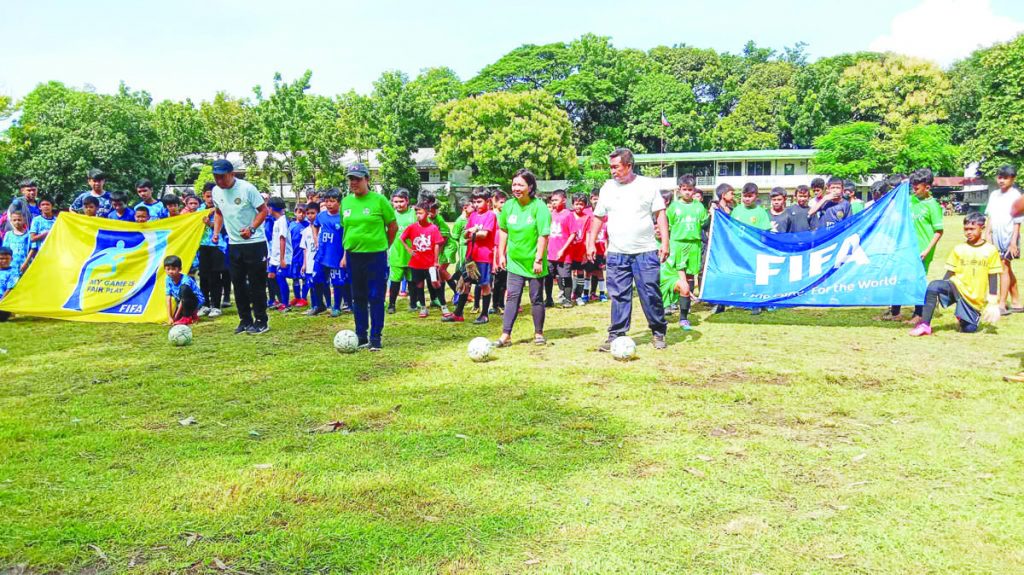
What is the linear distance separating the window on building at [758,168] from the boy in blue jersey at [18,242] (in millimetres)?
60087

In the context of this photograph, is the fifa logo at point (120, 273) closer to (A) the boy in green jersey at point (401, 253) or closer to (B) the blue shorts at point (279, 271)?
(B) the blue shorts at point (279, 271)

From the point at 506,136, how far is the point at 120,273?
42.7 metres

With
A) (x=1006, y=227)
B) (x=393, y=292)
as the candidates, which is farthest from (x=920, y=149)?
(x=393, y=292)

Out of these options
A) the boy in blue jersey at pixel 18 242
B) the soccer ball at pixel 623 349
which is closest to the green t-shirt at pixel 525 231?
the soccer ball at pixel 623 349

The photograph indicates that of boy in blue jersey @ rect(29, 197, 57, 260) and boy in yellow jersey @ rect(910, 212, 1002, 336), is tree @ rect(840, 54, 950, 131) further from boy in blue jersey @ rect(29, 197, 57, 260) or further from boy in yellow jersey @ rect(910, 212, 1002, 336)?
boy in blue jersey @ rect(29, 197, 57, 260)

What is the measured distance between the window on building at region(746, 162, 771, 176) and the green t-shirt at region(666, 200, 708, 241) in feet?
187

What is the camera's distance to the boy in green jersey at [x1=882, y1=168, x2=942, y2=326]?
9656 mm

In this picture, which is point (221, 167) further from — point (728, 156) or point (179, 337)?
point (728, 156)

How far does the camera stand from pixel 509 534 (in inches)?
140

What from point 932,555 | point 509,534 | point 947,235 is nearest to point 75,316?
point 509,534

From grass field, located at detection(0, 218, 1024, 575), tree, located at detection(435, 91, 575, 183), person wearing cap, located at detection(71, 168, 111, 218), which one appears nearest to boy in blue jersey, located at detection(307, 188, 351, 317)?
grass field, located at detection(0, 218, 1024, 575)

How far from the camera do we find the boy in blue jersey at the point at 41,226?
11039 mm

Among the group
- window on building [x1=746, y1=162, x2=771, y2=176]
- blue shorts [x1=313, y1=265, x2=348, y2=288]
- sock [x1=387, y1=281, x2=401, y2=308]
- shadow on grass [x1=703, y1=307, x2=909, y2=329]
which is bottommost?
shadow on grass [x1=703, y1=307, x2=909, y2=329]

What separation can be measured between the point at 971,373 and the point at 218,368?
745 centimetres
